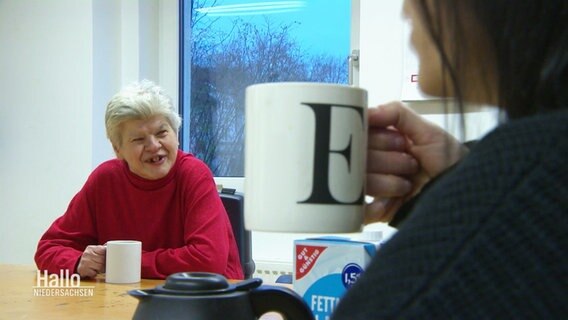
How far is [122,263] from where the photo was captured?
4.78 feet

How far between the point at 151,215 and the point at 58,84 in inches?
42.1

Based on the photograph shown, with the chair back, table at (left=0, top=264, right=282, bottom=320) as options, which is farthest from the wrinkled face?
table at (left=0, top=264, right=282, bottom=320)

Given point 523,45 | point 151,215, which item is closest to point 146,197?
point 151,215

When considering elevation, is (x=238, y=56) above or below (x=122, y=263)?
above

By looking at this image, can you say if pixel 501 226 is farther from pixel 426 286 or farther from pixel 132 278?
pixel 132 278

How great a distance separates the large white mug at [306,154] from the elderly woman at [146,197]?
123 cm

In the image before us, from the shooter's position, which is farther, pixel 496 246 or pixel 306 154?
pixel 306 154

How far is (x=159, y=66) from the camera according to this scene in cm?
292

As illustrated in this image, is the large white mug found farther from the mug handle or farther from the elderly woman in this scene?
the elderly woman

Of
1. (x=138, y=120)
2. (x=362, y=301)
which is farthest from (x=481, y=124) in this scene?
(x=138, y=120)

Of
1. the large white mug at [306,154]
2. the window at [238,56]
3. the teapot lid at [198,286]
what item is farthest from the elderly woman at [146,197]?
the large white mug at [306,154]

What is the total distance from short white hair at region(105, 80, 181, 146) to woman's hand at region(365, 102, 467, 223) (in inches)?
55.9

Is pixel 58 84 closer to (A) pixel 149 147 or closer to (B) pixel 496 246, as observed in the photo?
(A) pixel 149 147

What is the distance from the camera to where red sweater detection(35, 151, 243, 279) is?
181cm
